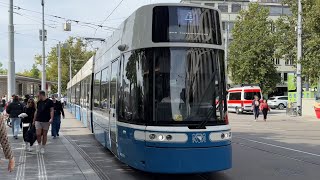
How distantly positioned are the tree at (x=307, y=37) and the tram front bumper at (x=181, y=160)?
25322 mm

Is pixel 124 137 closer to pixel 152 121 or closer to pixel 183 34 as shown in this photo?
pixel 152 121

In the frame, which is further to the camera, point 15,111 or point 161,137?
point 15,111

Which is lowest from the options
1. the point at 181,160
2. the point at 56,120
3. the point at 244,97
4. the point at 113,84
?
the point at 181,160

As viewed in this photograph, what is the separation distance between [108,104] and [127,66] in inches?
91.6

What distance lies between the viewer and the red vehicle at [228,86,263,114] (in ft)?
132

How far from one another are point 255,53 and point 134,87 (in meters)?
42.3

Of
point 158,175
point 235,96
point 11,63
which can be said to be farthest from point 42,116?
point 235,96

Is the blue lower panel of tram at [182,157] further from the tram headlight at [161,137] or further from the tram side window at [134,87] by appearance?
the tram side window at [134,87]

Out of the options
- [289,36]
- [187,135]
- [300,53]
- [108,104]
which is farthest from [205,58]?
[289,36]

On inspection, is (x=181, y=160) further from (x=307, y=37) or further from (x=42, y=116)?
(x=307, y=37)

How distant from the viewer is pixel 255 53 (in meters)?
49.0

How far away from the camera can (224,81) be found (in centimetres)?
825

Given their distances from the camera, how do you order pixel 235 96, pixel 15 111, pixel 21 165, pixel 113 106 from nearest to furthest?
1. pixel 113 106
2. pixel 21 165
3. pixel 15 111
4. pixel 235 96

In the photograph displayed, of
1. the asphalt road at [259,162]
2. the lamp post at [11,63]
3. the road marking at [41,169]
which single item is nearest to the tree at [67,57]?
the lamp post at [11,63]
